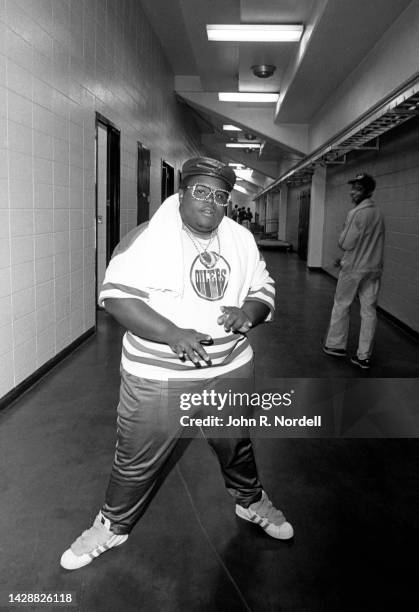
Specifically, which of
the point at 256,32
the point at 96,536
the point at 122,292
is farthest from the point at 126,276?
the point at 256,32

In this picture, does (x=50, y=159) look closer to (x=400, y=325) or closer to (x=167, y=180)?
(x=400, y=325)

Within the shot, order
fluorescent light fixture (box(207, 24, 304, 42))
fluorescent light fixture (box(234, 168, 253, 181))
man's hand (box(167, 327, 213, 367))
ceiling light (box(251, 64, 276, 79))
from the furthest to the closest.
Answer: fluorescent light fixture (box(234, 168, 253, 181)), ceiling light (box(251, 64, 276, 79)), fluorescent light fixture (box(207, 24, 304, 42)), man's hand (box(167, 327, 213, 367))

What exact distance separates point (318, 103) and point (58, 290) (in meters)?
7.08

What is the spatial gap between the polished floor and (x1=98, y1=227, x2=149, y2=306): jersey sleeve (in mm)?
979

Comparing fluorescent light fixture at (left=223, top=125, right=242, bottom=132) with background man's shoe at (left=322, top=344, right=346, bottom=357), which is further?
fluorescent light fixture at (left=223, top=125, right=242, bottom=132)

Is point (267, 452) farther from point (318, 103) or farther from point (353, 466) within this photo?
point (318, 103)

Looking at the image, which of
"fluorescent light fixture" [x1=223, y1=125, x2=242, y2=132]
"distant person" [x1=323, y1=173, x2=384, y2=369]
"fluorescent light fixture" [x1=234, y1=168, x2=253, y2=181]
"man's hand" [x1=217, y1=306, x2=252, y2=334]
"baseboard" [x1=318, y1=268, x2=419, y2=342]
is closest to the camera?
"man's hand" [x1=217, y1=306, x2=252, y2=334]

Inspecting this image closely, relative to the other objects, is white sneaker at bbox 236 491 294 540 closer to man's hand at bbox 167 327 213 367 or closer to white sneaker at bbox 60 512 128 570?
white sneaker at bbox 60 512 128 570

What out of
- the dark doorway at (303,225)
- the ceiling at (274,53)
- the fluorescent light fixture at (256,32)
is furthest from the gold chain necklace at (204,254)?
the dark doorway at (303,225)

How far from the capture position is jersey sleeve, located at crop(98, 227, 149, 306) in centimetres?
161

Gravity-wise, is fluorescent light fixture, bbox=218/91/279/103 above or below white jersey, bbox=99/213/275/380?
above

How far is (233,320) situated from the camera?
5.30ft

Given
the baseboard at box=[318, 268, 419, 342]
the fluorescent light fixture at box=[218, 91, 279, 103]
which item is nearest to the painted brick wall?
the baseboard at box=[318, 268, 419, 342]

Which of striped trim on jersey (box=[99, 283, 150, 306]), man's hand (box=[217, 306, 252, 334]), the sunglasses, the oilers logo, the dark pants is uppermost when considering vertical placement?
the sunglasses
